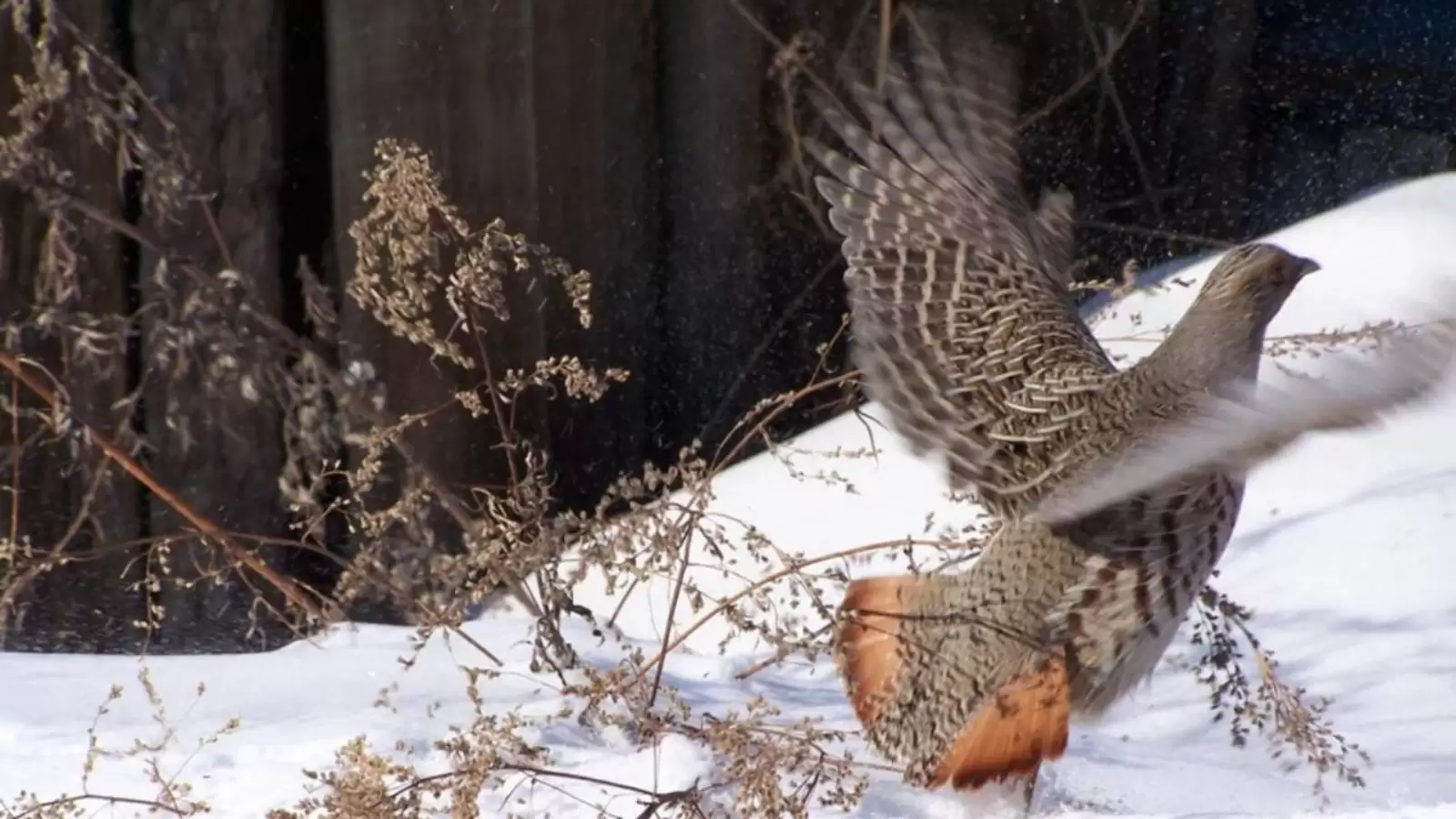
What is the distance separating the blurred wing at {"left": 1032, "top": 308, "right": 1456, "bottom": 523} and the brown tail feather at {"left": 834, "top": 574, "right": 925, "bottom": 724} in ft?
1.43

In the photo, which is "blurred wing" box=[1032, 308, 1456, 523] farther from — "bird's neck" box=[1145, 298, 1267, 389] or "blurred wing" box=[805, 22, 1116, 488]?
"blurred wing" box=[805, 22, 1116, 488]

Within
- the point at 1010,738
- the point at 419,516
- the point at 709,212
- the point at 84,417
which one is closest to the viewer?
the point at 1010,738

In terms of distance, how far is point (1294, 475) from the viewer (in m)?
3.30

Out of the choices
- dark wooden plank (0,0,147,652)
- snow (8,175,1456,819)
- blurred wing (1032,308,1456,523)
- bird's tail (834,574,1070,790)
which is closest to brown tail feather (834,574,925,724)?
bird's tail (834,574,1070,790)

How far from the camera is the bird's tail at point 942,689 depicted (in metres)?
2.06

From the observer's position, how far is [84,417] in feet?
9.57

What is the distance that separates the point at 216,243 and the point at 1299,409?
2108 mm

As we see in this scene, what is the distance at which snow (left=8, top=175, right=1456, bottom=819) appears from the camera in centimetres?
223

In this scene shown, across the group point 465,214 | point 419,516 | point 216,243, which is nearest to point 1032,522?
point 419,516

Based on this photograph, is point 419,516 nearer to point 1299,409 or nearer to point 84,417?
point 84,417

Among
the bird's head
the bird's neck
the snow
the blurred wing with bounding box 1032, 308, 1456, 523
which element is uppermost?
the bird's head

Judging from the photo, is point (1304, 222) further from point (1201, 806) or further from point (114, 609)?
point (114, 609)

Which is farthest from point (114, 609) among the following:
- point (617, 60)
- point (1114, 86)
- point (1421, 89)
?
point (1421, 89)

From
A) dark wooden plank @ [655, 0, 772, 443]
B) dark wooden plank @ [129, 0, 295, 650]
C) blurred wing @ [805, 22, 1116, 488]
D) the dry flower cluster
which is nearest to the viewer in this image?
the dry flower cluster
